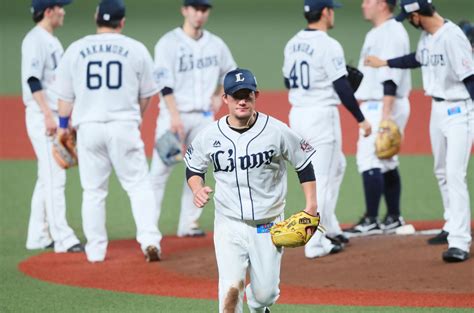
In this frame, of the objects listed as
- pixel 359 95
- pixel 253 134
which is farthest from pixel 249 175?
pixel 359 95

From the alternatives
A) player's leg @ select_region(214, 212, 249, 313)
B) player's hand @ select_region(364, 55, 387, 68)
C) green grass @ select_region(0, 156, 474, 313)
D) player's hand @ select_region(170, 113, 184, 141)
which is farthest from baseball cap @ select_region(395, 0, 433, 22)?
player's leg @ select_region(214, 212, 249, 313)

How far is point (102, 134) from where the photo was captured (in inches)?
336

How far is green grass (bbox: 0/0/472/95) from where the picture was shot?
908 inches

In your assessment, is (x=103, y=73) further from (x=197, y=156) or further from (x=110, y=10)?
(x=197, y=156)

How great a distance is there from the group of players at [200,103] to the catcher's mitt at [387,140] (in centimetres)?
20

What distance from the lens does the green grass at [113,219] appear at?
7.07m

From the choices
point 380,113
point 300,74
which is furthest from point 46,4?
point 380,113

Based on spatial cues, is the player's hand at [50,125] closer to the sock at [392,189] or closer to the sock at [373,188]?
the sock at [373,188]

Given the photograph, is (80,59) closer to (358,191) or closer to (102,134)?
(102,134)

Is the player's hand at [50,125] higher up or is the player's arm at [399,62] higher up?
the player's arm at [399,62]

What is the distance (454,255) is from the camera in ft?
26.0

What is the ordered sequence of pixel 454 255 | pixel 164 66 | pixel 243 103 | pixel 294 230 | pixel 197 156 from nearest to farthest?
1. pixel 294 230
2. pixel 243 103
3. pixel 197 156
4. pixel 454 255
5. pixel 164 66

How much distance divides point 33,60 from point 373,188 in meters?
3.42

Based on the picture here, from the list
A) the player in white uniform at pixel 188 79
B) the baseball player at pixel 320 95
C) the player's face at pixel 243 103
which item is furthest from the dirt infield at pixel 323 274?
the player's face at pixel 243 103
